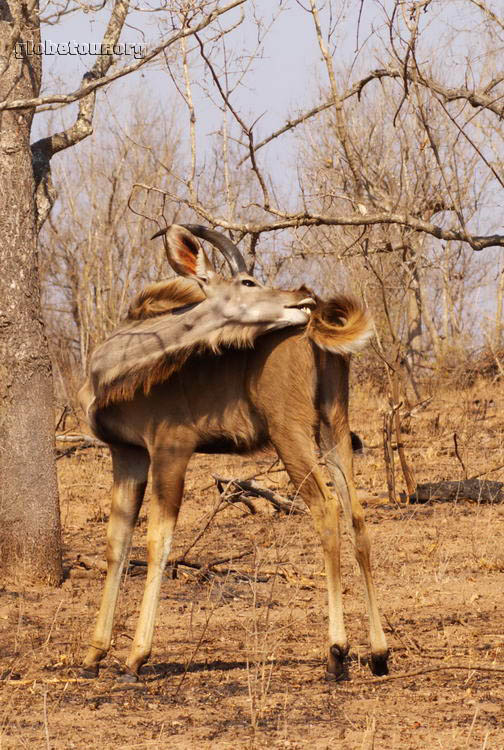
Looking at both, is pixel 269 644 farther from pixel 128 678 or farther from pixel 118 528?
pixel 118 528

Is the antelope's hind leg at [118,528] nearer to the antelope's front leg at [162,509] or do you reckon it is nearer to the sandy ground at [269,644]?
the sandy ground at [269,644]

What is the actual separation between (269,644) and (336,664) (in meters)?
0.68

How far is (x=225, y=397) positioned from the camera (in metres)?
5.32

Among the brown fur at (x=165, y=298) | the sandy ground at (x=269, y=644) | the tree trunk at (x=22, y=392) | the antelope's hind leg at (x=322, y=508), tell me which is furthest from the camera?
the tree trunk at (x=22, y=392)

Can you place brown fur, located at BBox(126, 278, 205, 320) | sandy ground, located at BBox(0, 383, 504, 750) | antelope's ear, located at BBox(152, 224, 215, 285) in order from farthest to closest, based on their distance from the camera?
brown fur, located at BBox(126, 278, 205, 320) < antelope's ear, located at BBox(152, 224, 215, 285) < sandy ground, located at BBox(0, 383, 504, 750)

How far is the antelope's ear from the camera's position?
17.1 ft

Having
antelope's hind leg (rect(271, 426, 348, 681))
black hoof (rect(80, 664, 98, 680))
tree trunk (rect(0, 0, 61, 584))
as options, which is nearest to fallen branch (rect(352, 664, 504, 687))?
antelope's hind leg (rect(271, 426, 348, 681))

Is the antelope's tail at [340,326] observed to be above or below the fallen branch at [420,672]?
above

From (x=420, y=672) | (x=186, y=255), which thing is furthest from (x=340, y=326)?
(x=420, y=672)

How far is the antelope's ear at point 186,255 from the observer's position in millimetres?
5211

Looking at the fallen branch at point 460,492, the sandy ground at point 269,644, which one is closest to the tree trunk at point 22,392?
the sandy ground at point 269,644

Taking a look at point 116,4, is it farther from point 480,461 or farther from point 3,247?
point 480,461

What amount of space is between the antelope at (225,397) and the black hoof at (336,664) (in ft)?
0.31

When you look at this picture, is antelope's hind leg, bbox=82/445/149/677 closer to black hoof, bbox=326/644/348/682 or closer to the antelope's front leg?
the antelope's front leg
